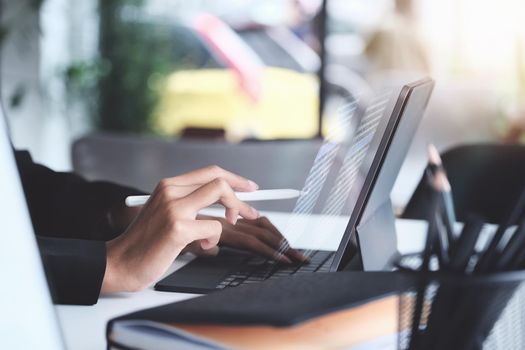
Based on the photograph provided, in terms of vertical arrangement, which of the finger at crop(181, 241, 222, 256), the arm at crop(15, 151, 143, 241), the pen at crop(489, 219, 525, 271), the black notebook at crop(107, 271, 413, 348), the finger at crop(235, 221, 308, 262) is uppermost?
the pen at crop(489, 219, 525, 271)

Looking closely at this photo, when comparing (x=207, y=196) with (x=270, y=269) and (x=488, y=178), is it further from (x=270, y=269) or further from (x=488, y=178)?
(x=488, y=178)

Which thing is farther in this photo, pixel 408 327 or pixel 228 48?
pixel 228 48

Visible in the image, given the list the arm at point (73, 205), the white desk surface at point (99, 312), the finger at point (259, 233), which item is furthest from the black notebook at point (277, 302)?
the arm at point (73, 205)

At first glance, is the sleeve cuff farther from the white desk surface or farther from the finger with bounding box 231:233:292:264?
the finger with bounding box 231:233:292:264

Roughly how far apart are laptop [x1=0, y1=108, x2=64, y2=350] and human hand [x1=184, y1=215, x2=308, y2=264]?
0.48 meters

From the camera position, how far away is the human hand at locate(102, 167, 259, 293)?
0.88m

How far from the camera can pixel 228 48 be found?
5996 mm

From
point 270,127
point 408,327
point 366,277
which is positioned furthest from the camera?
point 270,127

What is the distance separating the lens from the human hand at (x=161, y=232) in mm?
877

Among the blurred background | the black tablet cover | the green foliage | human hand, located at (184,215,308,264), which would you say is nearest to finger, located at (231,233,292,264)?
human hand, located at (184,215,308,264)

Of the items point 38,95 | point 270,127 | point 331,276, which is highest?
point 331,276

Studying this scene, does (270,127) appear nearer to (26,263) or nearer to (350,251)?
(350,251)

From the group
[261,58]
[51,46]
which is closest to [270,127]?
[261,58]

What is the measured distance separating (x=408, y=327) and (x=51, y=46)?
4.94m
